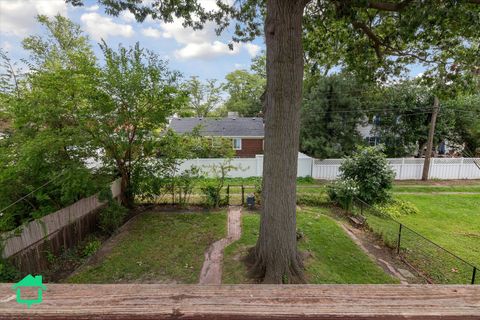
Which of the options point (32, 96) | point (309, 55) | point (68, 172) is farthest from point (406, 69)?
point (32, 96)

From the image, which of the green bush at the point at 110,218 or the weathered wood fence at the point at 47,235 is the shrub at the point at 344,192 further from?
the weathered wood fence at the point at 47,235

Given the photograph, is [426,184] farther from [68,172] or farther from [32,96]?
[32,96]

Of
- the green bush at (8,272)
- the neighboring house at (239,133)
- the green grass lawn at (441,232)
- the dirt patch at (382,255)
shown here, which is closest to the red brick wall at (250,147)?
the neighboring house at (239,133)

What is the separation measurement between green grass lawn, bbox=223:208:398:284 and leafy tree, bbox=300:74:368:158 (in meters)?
7.78

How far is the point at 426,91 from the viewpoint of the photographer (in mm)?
14641

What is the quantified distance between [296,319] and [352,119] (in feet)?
52.3

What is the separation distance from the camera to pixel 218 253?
224 inches

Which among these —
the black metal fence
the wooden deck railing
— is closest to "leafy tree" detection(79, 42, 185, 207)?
the wooden deck railing

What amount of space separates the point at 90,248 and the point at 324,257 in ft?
17.2

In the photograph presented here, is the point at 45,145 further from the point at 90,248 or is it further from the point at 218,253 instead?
the point at 218,253

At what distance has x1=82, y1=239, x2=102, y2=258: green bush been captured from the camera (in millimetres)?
5526

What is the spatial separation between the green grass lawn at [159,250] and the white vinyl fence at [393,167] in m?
6.39

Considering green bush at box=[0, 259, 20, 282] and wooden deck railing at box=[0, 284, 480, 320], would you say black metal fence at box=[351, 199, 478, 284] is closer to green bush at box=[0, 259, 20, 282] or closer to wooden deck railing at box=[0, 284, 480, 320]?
wooden deck railing at box=[0, 284, 480, 320]

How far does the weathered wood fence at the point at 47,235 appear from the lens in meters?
4.11
